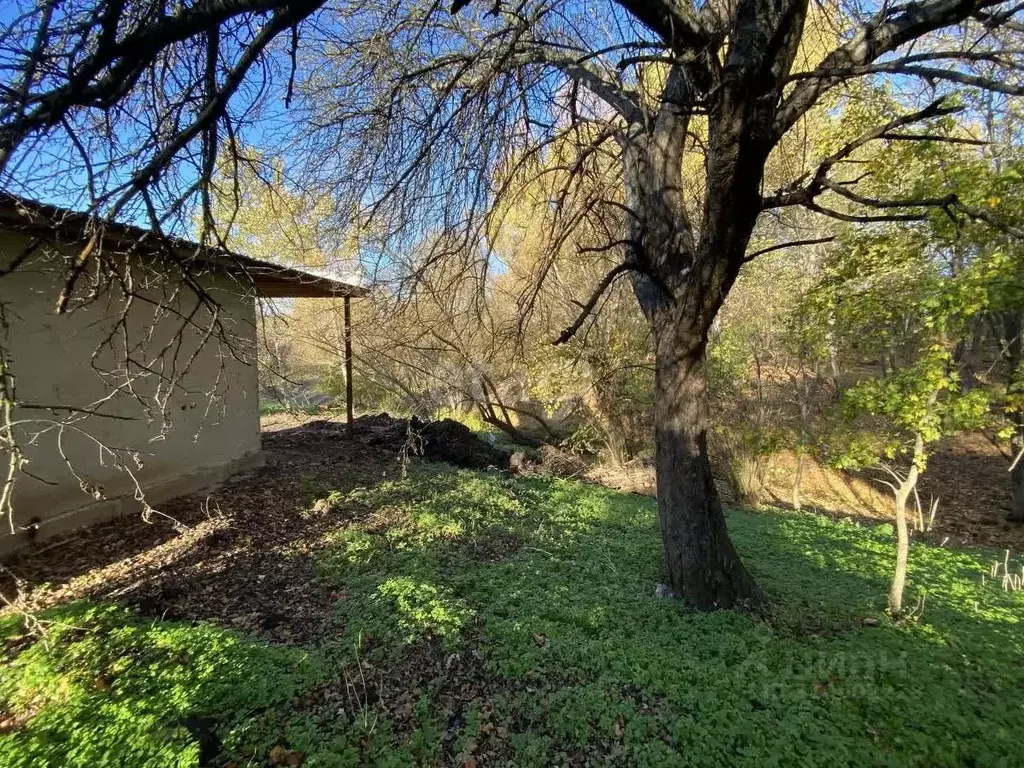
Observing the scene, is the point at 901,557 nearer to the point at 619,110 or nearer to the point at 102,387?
the point at 619,110

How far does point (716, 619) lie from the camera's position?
12.3 feet

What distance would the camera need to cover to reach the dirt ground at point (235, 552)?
370 centimetres

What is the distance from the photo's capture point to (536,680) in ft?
10.2

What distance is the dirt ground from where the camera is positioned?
3.70 meters

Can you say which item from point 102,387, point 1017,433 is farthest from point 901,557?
point 1017,433

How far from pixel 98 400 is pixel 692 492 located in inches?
200

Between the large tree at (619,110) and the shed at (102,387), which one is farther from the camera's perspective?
the shed at (102,387)

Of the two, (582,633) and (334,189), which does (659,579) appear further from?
(334,189)

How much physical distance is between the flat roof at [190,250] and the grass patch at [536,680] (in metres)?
2.31

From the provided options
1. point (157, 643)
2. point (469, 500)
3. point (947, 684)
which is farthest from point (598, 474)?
point (157, 643)

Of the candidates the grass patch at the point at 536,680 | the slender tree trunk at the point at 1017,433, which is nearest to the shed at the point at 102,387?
the grass patch at the point at 536,680

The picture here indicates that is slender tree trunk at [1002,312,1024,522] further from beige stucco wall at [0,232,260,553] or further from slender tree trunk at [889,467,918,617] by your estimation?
beige stucco wall at [0,232,260,553]

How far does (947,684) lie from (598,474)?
7738 mm

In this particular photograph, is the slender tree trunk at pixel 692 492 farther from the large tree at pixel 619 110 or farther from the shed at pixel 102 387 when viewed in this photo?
the shed at pixel 102 387
